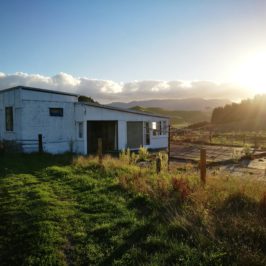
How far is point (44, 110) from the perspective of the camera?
20281 millimetres

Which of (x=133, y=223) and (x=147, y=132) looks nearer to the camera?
(x=133, y=223)

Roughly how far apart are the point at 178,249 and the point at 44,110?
16.9 meters

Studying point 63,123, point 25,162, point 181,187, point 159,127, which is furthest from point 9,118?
point 181,187

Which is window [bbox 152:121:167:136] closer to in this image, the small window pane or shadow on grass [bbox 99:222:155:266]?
the small window pane

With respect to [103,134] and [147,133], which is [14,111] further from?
[147,133]

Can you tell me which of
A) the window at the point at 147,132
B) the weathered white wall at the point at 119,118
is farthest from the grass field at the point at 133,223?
the window at the point at 147,132

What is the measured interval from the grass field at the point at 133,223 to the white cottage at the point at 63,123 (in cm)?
997

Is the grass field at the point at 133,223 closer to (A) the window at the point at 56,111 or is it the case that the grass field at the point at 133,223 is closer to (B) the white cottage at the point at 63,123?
(B) the white cottage at the point at 63,123

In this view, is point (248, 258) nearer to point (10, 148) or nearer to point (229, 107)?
point (10, 148)

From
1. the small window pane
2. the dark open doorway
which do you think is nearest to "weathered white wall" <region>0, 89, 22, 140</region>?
the dark open doorway

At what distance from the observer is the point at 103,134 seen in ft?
86.6

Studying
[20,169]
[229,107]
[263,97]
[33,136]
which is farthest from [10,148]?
[263,97]

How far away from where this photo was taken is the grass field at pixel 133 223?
501 centimetres

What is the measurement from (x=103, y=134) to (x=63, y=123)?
549 centimetres
